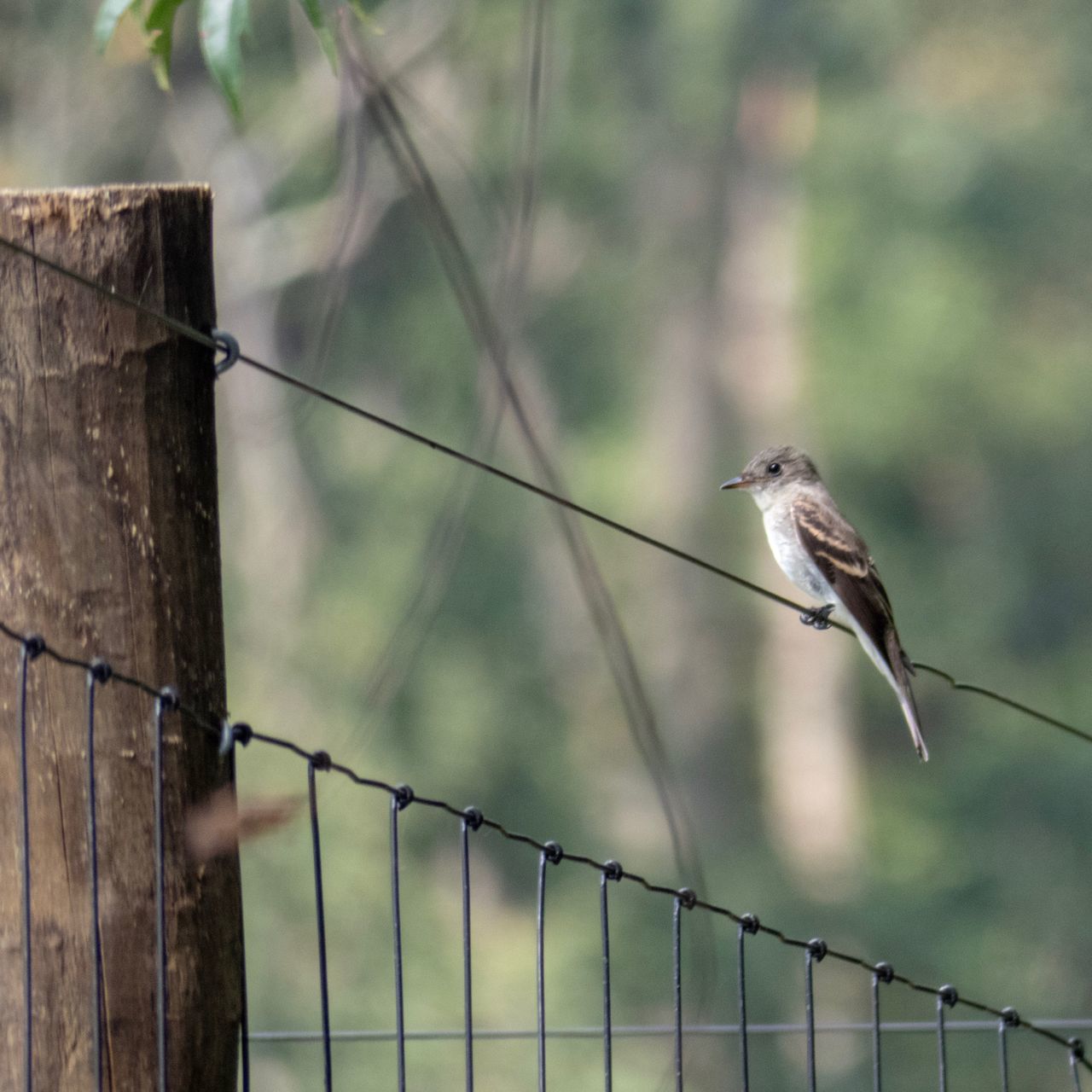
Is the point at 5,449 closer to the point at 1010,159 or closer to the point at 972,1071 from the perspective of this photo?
the point at 972,1071

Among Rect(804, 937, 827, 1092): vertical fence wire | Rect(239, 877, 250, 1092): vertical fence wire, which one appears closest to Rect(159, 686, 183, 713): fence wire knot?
Rect(239, 877, 250, 1092): vertical fence wire

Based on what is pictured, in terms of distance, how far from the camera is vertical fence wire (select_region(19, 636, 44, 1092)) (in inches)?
72.5

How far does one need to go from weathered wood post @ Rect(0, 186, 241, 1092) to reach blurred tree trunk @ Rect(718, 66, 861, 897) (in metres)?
13.4

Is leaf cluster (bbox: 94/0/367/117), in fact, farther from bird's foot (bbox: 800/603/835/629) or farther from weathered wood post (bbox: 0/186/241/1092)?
bird's foot (bbox: 800/603/835/629)

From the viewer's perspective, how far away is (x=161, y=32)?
7.64 ft

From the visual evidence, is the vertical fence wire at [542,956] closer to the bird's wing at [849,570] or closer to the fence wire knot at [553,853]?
the fence wire knot at [553,853]

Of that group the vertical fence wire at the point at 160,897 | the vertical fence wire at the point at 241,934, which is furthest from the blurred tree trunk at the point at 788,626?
the vertical fence wire at the point at 160,897

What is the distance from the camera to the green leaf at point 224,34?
6.93 ft

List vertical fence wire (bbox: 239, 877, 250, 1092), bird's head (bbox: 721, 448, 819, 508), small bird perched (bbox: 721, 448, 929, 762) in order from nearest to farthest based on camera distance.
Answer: vertical fence wire (bbox: 239, 877, 250, 1092) → small bird perched (bbox: 721, 448, 929, 762) → bird's head (bbox: 721, 448, 819, 508)

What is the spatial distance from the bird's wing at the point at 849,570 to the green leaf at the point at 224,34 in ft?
8.75

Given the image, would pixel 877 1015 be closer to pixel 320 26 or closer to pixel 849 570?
pixel 320 26

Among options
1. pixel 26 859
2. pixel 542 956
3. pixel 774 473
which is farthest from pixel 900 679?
pixel 26 859

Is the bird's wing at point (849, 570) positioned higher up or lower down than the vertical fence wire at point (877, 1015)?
higher up

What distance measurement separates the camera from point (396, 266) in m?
15.4
